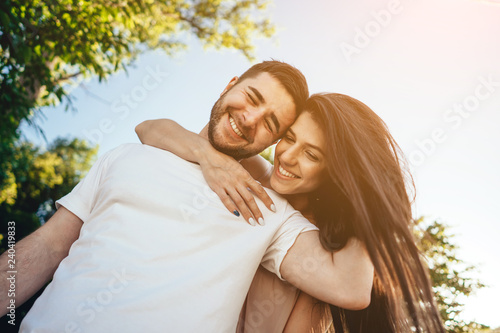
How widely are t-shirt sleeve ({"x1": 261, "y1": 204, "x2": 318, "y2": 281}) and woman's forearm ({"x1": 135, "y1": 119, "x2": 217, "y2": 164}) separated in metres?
0.69

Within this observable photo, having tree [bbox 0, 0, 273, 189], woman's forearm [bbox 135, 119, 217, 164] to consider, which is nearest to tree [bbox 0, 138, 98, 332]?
tree [bbox 0, 0, 273, 189]

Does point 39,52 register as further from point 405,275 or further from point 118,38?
point 405,275

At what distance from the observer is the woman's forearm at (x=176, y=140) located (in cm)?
210

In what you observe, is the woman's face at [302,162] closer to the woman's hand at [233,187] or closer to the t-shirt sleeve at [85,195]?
the woman's hand at [233,187]

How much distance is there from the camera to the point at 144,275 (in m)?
1.48

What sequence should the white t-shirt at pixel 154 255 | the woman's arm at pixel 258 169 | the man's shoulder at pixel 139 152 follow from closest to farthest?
the white t-shirt at pixel 154 255 < the man's shoulder at pixel 139 152 < the woman's arm at pixel 258 169

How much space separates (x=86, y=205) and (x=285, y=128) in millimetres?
1463

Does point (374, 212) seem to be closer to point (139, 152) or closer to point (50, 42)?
point (139, 152)

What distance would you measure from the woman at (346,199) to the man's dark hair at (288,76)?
11 centimetres

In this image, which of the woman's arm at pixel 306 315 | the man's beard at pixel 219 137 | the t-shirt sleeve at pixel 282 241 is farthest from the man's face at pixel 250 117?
the woman's arm at pixel 306 315

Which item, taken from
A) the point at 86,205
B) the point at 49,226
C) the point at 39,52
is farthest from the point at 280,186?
the point at 39,52

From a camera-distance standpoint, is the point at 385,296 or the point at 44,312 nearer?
the point at 44,312

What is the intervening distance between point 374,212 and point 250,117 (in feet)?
3.47

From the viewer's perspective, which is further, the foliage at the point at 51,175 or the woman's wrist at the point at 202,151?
the foliage at the point at 51,175
